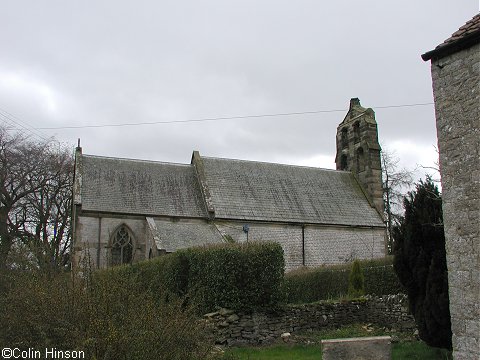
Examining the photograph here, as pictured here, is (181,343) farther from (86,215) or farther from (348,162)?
(348,162)

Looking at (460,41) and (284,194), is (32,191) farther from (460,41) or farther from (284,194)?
(460,41)

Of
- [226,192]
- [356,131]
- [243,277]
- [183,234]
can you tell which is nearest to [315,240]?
[226,192]

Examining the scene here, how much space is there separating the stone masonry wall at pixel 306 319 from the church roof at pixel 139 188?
12478 millimetres

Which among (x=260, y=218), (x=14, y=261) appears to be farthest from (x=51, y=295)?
(x=260, y=218)

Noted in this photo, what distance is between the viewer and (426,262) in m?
10.2

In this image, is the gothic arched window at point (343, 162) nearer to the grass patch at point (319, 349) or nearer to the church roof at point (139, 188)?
the church roof at point (139, 188)

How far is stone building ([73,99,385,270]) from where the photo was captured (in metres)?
25.4

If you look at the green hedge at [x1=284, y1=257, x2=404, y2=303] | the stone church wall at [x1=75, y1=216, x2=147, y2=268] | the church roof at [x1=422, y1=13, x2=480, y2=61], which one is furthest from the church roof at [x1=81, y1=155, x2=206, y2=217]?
the church roof at [x1=422, y1=13, x2=480, y2=61]

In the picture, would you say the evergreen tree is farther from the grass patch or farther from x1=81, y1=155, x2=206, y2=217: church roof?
x1=81, y1=155, x2=206, y2=217: church roof

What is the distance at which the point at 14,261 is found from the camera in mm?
11273

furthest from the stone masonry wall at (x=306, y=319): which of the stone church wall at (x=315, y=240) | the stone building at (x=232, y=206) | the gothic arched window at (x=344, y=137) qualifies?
the gothic arched window at (x=344, y=137)

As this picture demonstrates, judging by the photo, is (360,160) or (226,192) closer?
(226,192)

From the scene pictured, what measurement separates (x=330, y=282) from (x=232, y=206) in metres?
9.85

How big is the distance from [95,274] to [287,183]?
2350 cm
